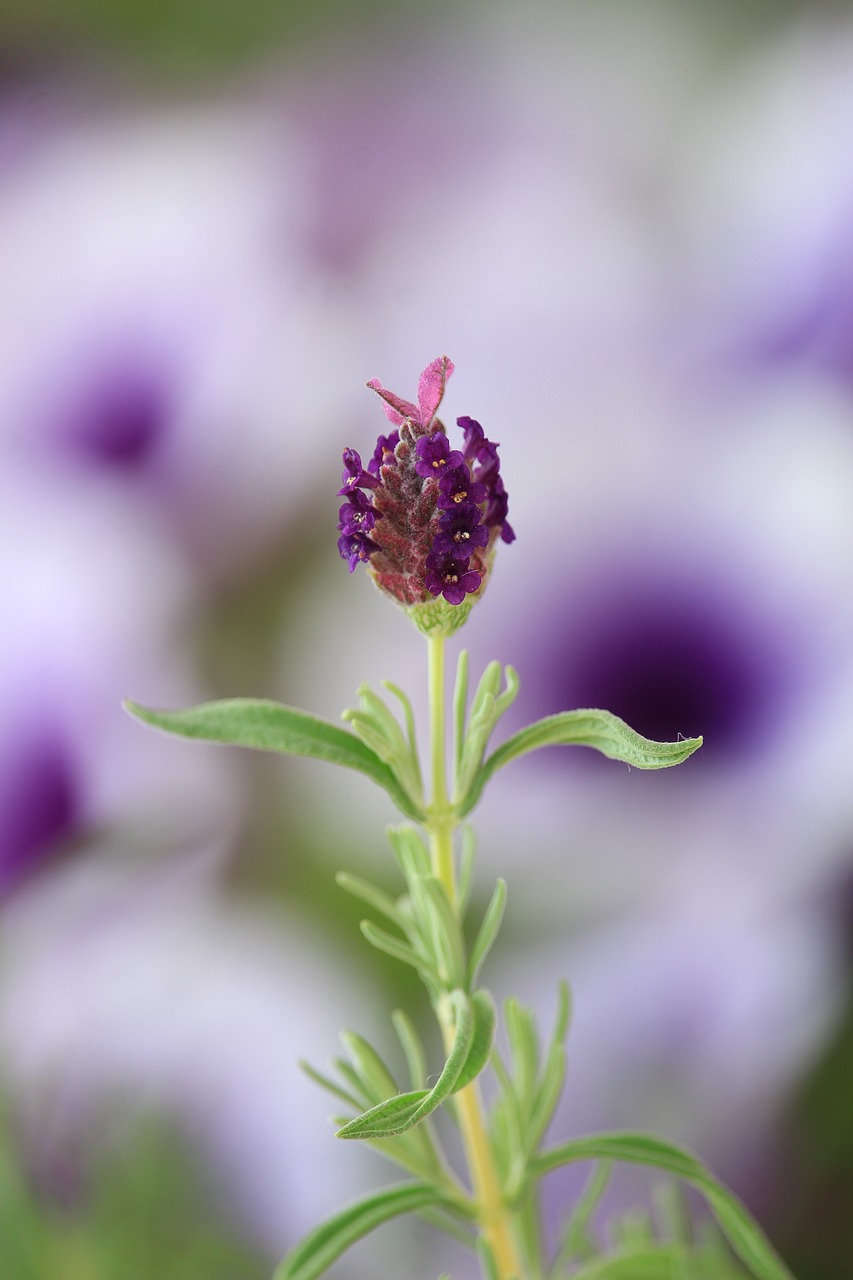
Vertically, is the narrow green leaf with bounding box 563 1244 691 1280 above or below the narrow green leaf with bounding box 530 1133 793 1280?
below

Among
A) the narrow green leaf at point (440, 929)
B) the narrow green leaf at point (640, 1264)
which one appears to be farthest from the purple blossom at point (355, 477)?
the narrow green leaf at point (640, 1264)

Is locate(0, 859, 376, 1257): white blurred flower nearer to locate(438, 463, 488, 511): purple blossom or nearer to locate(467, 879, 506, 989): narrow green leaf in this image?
locate(467, 879, 506, 989): narrow green leaf

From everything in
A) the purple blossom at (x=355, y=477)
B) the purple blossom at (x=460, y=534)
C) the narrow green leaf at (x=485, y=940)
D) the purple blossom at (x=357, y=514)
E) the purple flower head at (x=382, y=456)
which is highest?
the purple flower head at (x=382, y=456)

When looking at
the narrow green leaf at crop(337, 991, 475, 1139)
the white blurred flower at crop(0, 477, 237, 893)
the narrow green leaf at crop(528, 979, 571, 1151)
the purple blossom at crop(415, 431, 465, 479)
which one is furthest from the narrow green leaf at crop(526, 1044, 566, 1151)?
the white blurred flower at crop(0, 477, 237, 893)

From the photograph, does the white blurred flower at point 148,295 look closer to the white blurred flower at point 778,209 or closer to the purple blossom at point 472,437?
the white blurred flower at point 778,209

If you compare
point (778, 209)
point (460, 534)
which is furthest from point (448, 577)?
point (778, 209)

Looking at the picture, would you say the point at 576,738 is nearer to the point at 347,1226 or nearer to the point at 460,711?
the point at 460,711
